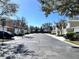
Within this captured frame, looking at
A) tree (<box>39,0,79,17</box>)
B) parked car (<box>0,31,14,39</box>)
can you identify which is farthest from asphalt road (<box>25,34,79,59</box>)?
parked car (<box>0,31,14,39</box>)

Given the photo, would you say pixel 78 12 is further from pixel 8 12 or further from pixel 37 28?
pixel 37 28

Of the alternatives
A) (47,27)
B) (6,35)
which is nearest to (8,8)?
(6,35)

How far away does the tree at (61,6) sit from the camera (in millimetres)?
22991

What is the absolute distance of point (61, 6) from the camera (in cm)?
2394

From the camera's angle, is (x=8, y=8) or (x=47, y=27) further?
(x=47, y=27)

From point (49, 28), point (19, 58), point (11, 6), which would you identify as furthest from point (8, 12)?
point (49, 28)

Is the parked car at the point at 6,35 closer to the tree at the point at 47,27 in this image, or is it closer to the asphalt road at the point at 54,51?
the asphalt road at the point at 54,51

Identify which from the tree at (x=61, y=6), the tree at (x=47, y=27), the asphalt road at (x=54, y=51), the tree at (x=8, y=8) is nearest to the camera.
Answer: the asphalt road at (x=54, y=51)

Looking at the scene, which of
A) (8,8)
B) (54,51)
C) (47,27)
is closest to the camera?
(54,51)

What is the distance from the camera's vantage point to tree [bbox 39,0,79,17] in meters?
23.0

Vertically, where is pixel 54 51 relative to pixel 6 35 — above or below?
below

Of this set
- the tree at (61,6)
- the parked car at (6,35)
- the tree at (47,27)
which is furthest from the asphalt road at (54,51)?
the tree at (47,27)

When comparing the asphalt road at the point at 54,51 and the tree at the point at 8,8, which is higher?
the tree at the point at 8,8

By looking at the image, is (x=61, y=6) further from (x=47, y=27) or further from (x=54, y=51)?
(x=47, y=27)
